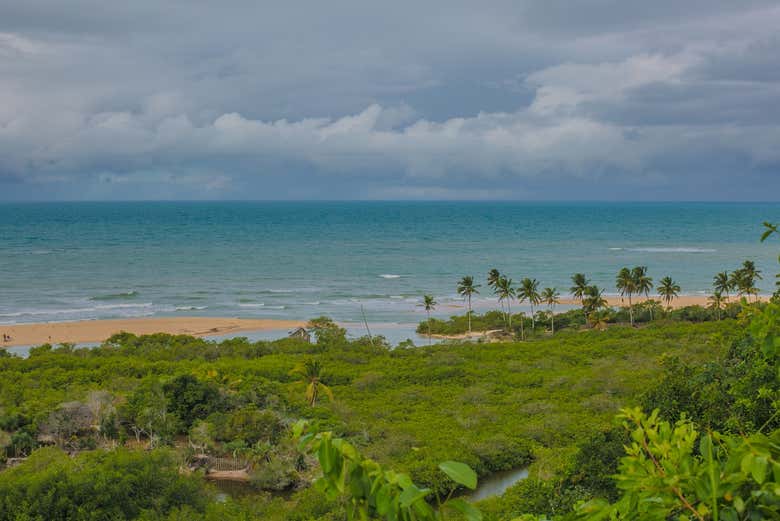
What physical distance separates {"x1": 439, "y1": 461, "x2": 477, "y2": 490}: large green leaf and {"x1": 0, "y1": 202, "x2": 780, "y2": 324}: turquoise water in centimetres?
5441

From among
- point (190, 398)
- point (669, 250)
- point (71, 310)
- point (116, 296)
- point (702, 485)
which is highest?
point (702, 485)

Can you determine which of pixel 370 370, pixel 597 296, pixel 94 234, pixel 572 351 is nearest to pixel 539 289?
pixel 597 296

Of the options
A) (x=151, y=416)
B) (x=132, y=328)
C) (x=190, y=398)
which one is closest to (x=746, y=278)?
(x=190, y=398)

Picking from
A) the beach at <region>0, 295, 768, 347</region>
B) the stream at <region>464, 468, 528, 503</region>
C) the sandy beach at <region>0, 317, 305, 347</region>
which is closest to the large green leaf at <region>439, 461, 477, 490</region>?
the stream at <region>464, 468, 528, 503</region>

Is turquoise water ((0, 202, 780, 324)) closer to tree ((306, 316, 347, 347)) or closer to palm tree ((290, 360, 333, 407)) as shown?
tree ((306, 316, 347, 347))

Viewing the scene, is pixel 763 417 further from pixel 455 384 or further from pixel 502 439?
pixel 455 384

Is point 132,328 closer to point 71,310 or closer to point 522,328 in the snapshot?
point 71,310

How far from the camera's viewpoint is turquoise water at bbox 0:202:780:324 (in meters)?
63.2

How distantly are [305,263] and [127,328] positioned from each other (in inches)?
1673

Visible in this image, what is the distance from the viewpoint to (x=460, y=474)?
71.1 inches

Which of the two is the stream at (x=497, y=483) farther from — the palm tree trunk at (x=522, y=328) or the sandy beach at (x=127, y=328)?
the sandy beach at (x=127, y=328)

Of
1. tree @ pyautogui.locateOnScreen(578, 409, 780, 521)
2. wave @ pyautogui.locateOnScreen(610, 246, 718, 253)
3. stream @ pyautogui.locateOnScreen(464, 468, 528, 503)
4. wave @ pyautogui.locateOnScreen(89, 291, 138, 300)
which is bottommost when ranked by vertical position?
stream @ pyautogui.locateOnScreen(464, 468, 528, 503)

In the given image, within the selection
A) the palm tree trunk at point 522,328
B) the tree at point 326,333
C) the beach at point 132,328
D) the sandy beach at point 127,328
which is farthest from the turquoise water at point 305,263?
the tree at point 326,333

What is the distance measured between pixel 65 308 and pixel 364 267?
128 feet
